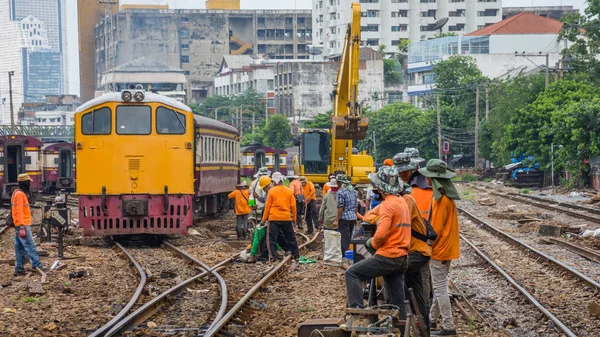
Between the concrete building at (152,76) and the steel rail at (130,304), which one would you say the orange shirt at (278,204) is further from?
the concrete building at (152,76)

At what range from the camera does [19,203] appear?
1545 cm

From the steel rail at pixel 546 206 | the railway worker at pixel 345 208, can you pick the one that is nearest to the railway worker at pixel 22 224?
the railway worker at pixel 345 208

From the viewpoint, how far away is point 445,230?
9688mm

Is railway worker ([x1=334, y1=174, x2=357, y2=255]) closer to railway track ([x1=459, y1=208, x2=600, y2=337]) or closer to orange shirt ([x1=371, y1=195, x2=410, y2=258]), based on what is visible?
railway track ([x1=459, y1=208, x2=600, y2=337])

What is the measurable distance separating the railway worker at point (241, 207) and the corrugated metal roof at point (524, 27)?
248 feet

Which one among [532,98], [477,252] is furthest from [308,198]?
[532,98]

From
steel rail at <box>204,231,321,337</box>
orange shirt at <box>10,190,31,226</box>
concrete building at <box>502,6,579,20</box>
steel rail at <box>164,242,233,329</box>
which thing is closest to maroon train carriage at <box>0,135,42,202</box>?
steel rail at <box>164,242,233,329</box>

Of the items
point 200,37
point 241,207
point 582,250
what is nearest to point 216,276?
point 241,207

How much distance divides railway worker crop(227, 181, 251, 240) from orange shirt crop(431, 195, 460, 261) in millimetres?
11487

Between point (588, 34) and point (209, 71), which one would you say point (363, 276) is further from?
point (209, 71)

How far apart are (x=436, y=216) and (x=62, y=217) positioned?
1089cm

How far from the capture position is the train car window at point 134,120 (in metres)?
20.1

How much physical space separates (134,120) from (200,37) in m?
112

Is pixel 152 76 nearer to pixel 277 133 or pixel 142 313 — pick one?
pixel 277 133
